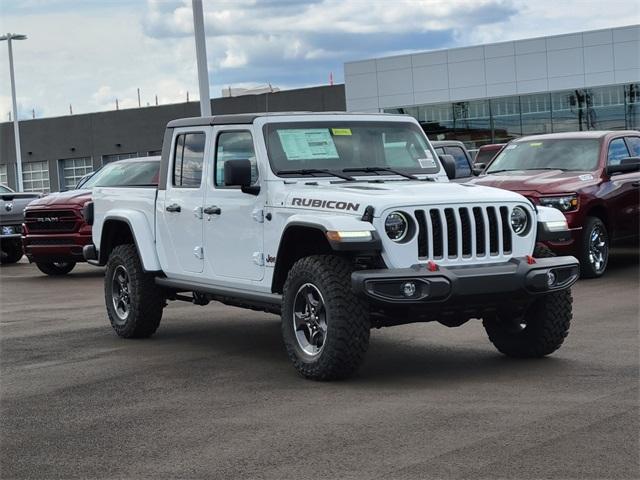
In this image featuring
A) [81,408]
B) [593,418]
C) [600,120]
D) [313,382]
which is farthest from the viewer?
[600,120]

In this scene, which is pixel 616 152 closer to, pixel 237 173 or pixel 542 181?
pixel 542 181

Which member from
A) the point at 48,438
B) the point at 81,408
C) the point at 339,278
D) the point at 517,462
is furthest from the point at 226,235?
the point at 517,462

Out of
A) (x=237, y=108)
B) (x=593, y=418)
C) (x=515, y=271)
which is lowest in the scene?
(x=593, y=418)

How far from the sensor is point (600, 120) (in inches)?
1909

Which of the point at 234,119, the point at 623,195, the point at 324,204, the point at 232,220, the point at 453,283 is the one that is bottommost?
the point at 453,283

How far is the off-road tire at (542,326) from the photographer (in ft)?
27.2

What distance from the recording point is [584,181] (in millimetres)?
13891

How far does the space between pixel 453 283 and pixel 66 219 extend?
1089 cm

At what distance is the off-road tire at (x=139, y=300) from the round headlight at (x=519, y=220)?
3611 millimetres

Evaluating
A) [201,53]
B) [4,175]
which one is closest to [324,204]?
[201,53]

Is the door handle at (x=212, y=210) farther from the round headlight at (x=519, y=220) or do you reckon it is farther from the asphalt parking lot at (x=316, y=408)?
the round headlight at (x=519, y=220)

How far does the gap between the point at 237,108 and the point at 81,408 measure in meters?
52.7

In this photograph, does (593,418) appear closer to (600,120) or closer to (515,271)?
(515,271)

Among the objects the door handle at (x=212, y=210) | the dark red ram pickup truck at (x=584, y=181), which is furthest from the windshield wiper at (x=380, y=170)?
the dark red ram pickup truck at (x=584, y=181)
